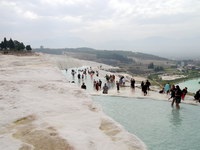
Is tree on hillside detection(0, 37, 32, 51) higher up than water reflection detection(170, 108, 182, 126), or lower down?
higher up

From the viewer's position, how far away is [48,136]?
27.7 feet

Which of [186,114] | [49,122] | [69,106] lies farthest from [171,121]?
[49,122]

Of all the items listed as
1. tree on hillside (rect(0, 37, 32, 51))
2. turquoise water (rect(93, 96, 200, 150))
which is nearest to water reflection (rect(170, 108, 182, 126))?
turquoise water (rect(93, 96, 200, 150))

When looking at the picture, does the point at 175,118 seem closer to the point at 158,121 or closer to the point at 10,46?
the point at 158,121

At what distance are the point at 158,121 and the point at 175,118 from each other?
4.62ft

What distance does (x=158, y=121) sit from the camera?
15164mm

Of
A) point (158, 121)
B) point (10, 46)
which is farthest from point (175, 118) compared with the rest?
point (10, 46)

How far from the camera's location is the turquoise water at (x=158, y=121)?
1166 cm

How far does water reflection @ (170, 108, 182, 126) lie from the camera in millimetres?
14912

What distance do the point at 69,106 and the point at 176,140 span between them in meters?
4.25

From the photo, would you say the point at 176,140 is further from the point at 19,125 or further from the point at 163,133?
the point at 19,125

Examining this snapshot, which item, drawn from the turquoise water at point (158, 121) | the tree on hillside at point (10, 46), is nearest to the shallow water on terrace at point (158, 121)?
the turquoise water at point (158, 121)

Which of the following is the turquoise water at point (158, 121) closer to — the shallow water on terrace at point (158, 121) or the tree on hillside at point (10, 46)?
the shallow water on terrace at point (158, 121)

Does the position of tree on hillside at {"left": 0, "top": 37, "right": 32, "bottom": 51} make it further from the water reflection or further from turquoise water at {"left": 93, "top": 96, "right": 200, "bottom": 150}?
the water reflection
